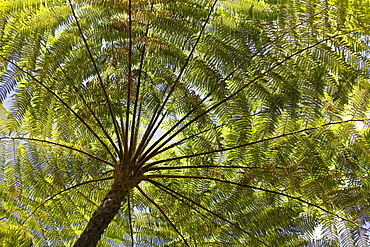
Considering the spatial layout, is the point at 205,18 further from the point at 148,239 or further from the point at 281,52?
the point at 148,239

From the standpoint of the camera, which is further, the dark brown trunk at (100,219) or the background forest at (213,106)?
the background forest at (213,106)

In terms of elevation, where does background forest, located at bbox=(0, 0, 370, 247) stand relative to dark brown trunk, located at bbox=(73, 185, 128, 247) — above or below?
above

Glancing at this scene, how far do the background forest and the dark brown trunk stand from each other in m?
0.19

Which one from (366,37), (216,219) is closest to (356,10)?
→ (366,37)

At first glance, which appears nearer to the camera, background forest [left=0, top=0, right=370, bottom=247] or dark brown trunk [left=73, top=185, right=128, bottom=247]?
dark brown trunk [left=73, top=185, right=128, bottom=247]

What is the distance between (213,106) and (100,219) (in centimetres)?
118

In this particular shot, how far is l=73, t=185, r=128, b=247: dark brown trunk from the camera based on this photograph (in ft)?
6.45

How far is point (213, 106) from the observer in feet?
8.73

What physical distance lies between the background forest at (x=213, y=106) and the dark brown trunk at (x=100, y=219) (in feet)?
0.62

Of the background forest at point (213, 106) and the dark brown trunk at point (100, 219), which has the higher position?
the background forest at point (213, 106)

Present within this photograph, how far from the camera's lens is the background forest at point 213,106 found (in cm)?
256

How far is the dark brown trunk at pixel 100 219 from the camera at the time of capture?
6.45 feet

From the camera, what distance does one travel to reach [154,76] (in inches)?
117

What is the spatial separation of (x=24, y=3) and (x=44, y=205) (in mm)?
1627
